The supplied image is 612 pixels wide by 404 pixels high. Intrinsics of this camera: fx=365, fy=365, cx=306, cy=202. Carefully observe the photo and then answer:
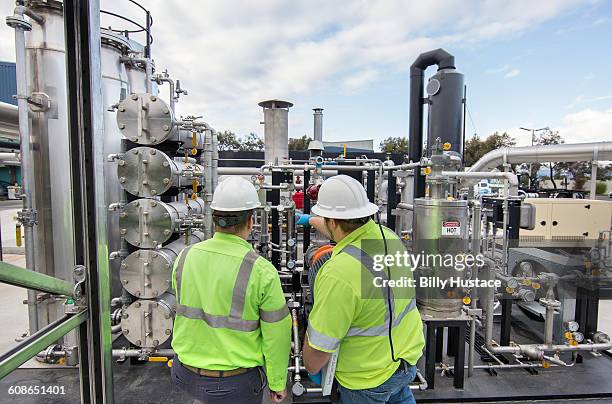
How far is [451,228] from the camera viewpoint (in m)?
2.93

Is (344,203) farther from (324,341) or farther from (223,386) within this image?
(223,386)

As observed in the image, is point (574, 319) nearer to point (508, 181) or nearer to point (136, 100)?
point (508, 181)

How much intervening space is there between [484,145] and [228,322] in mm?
25414

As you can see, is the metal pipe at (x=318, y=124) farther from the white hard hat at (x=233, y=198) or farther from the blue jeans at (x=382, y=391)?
the blue jeans at (x=382, y=391)

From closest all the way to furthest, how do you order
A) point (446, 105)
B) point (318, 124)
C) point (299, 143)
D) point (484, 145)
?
point (446, 105) < point (318, 124) < point (484, 145) < point (299, 143)

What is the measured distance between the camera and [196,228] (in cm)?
354

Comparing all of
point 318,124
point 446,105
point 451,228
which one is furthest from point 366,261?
point 318,124

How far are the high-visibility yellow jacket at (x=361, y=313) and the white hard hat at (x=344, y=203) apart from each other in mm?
77

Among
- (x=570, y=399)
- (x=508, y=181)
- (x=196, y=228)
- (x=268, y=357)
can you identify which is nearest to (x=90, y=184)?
(x=268, y=357)

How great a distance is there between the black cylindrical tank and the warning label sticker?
2.63 ft

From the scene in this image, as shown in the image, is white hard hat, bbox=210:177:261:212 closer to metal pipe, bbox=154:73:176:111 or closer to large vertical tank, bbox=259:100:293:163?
metal pipe, bbox=154:73:176:111

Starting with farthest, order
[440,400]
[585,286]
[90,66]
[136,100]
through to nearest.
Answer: [585,286], [136,100], [440,400], [90,66]

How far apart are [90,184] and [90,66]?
1.66 feet

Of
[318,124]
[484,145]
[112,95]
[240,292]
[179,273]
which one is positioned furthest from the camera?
[484,145]
